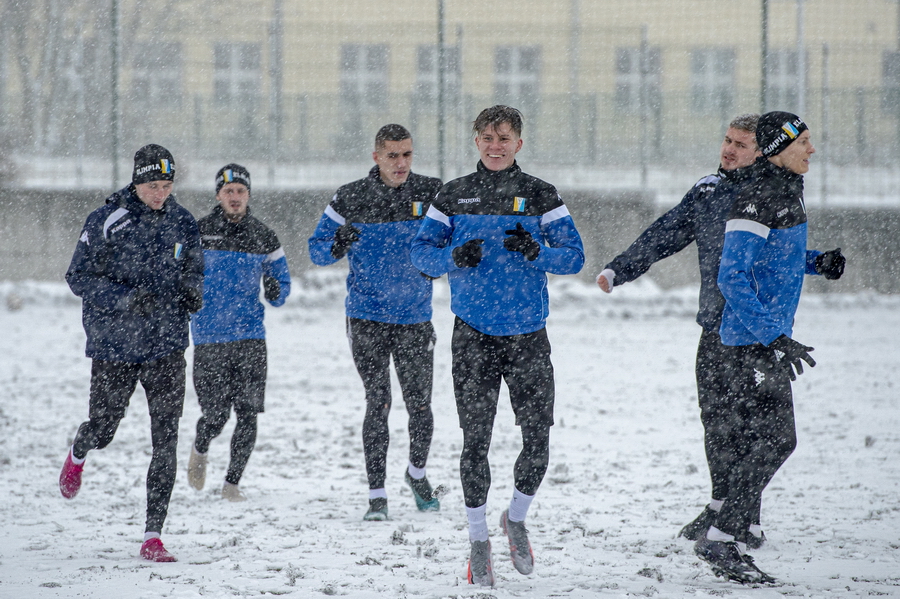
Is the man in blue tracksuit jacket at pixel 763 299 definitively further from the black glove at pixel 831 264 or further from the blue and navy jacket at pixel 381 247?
the blue and navy jacket at pixel 381 247

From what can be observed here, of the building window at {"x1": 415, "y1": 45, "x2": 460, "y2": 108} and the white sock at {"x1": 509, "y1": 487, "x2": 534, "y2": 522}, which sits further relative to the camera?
the building window at {"x1": 415, "y1": 45, "x2": 460, "y2": 108}

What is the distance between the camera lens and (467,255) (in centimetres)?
358

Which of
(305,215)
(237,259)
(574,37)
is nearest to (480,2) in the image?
(574,37)

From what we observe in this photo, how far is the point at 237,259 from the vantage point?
17.0 feet

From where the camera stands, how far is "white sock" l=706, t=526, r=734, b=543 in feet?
12.3

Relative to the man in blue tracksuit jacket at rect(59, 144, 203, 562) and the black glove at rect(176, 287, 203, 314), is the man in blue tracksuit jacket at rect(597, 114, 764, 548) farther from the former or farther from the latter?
the man in blue tracksuit jacket at rect(59, 144, 203, 562)

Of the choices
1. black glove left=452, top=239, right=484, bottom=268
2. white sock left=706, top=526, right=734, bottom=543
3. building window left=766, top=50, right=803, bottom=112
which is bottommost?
white sock left=706, top=526, right=734, bottom=543

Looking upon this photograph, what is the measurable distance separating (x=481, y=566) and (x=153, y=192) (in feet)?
6.72

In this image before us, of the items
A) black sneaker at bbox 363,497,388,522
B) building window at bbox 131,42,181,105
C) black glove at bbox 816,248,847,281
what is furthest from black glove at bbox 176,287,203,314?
building window at bbox 131,42,181,105

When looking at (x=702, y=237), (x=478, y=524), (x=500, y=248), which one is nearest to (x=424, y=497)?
(x=478, y=524)

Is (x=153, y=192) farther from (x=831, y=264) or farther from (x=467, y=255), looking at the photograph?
(x=831, y=264)

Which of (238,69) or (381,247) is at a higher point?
(238,69)

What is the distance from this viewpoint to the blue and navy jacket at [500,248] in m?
3.75

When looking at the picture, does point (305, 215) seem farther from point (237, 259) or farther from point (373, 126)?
point (237, 259)
